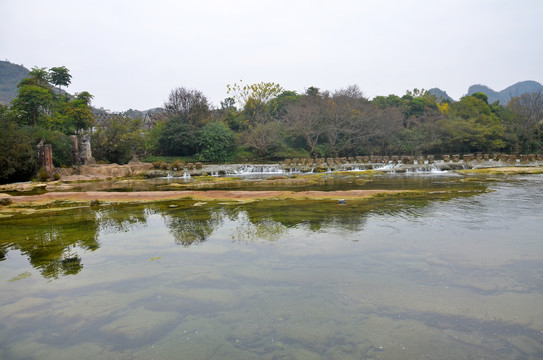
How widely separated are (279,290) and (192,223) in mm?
4987

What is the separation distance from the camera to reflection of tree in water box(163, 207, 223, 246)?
7443 millimetres

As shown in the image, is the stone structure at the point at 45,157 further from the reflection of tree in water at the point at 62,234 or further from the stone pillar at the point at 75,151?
the reflection of tree in water at the point at 62,234

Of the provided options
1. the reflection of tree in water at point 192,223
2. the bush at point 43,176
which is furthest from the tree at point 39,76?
the reflection of tree in water at point 192,223

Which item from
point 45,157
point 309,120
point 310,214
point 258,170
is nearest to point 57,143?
point 45,157

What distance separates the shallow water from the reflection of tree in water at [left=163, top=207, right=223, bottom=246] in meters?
0.11

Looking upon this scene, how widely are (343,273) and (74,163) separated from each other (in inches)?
1193

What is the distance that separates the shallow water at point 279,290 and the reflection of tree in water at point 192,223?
0.11 m

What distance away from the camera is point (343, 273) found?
5059mm

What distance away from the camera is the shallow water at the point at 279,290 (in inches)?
131

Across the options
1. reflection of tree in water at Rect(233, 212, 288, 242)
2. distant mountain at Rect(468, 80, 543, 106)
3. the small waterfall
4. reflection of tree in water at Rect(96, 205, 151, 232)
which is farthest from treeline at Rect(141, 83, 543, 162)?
distant mountain at Rect(468, 80, 543, 106)

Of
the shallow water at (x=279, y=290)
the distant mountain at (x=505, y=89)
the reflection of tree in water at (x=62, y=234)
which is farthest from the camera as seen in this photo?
the distant mountain at (x=505, y=89)

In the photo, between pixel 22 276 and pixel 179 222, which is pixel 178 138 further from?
pixel 22 276

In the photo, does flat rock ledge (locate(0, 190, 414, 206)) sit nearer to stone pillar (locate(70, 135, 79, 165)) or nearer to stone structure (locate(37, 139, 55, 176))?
stone structure (locate(37, 139, 55, 176))

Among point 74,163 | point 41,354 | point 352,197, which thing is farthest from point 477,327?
point 74,163
